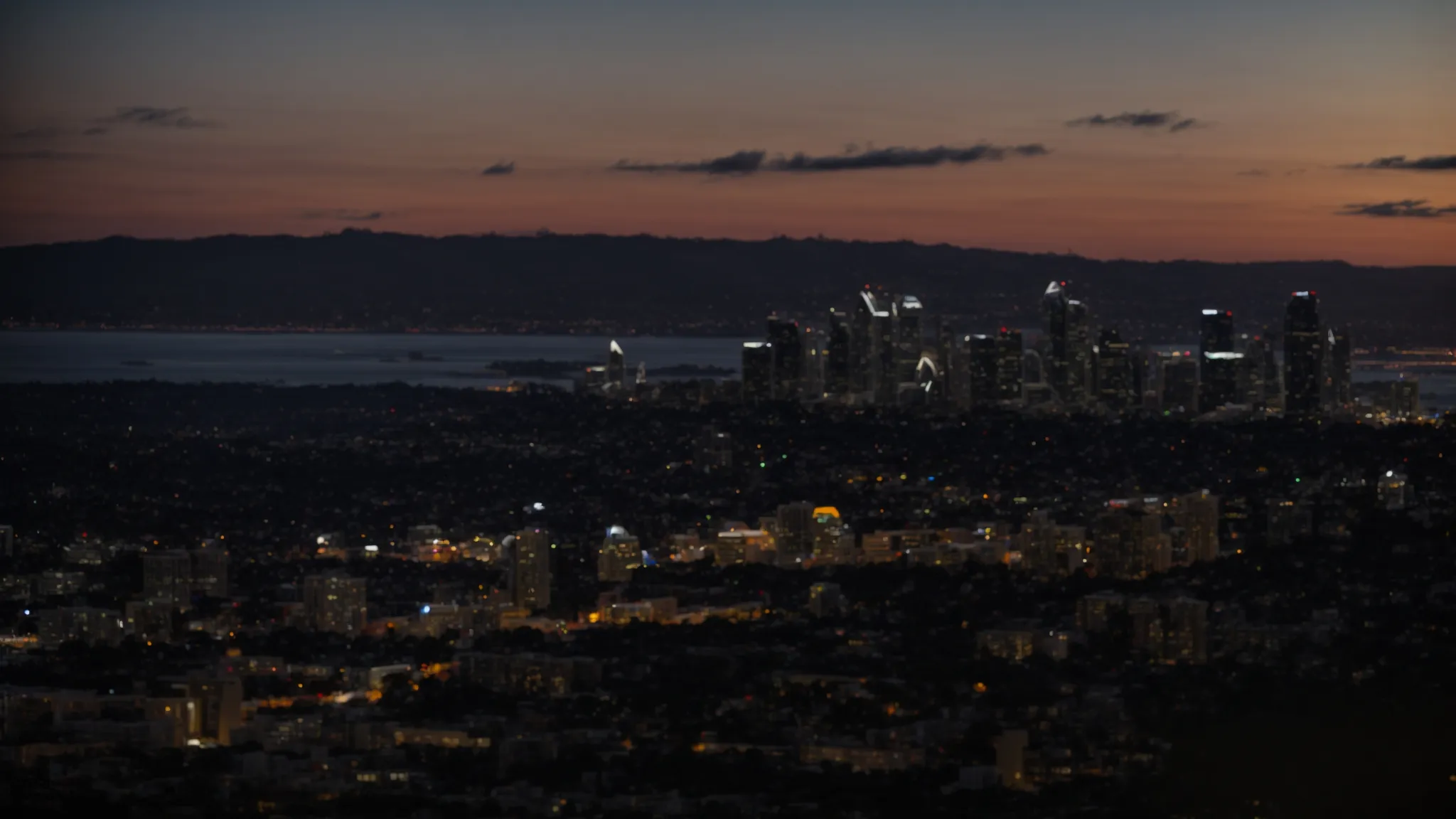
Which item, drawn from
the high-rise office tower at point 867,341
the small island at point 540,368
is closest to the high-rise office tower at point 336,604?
the high-rise office tower at point 867,341

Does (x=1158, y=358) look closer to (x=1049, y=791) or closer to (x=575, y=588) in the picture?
(x=575, y=588)

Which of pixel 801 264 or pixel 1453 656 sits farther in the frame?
pixel 801 264

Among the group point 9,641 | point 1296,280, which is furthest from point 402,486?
point 1296,280

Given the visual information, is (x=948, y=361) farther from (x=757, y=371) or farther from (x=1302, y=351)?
(x=1302, y=351)

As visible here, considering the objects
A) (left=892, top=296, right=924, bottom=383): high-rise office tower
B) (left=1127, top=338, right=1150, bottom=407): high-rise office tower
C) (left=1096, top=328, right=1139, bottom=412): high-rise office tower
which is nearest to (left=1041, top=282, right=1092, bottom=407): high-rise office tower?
(left=1096, top=328, right=1139, bottom=412): high-rise office tower

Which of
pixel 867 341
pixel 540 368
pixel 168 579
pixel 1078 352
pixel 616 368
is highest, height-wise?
pixel 867 341

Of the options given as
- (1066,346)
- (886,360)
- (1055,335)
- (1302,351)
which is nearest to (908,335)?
(886,360)
